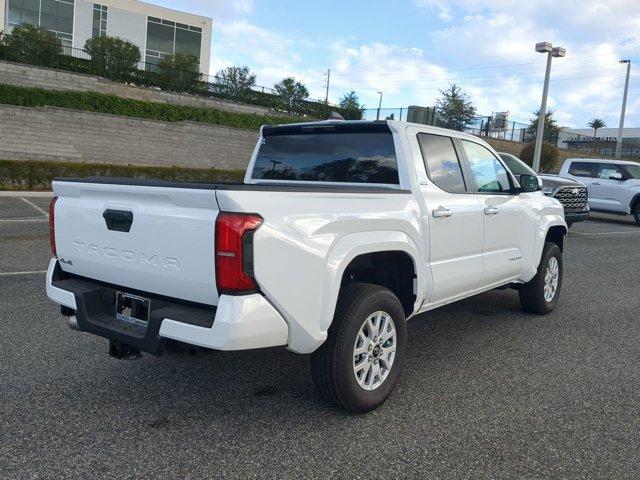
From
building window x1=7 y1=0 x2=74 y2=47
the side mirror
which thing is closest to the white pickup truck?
the side mirror

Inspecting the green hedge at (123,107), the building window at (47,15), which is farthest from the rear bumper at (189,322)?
the building window at (47,15)

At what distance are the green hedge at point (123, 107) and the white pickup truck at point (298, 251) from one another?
2101 cm

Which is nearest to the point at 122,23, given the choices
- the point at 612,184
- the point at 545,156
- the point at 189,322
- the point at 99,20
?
the point at 99,20

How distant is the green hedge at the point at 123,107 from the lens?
22.5 m

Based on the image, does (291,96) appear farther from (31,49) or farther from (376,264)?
(376,264)

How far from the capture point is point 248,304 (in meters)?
2.91

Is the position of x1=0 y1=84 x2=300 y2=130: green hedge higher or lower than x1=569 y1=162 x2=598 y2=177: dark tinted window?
higher

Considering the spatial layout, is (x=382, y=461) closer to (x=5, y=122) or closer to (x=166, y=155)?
(x=5, y=122)

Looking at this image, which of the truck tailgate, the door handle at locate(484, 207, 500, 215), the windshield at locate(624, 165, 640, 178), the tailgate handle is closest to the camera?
the truck tailgate

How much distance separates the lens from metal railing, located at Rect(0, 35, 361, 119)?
24.9 m

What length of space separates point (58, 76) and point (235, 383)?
24681 mm

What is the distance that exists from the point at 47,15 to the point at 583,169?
36750 mm

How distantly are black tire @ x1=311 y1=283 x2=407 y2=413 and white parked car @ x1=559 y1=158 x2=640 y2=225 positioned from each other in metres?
15.9

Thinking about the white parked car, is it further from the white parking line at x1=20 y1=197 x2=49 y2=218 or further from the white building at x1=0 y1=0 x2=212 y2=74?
the white building at x1=0 y1=0 x2=212 y2=74
